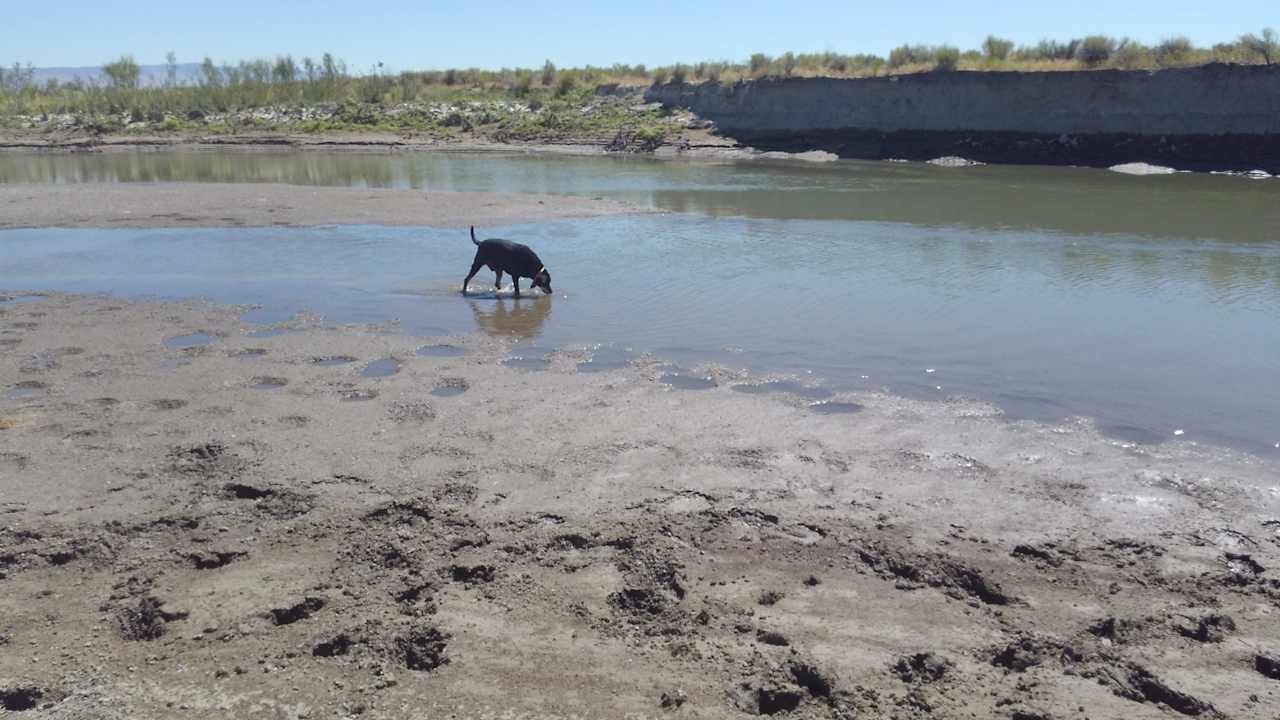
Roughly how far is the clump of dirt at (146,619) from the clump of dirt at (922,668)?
327cm

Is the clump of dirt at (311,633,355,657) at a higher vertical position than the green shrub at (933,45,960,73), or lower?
lower

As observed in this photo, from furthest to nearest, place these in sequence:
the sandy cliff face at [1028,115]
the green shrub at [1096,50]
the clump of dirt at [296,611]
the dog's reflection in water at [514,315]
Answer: the green shrub at [1096,50] → the sandy cliff face at [1028,115] → the dog's reflection in water at [514,315] → the clump of dirt at [296,611]

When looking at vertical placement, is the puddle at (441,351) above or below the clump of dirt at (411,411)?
above

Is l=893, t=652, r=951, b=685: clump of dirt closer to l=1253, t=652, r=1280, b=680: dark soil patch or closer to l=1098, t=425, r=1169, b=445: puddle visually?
l=1253, t=652, r=1280, b=680: dark soil patch

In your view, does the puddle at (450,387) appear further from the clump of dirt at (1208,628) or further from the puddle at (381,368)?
the clump of dirt at (1208,628)

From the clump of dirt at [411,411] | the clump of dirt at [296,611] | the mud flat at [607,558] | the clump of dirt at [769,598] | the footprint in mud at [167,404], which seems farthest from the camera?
the footprint in mud at [167,404]

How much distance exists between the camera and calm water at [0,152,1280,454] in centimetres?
875

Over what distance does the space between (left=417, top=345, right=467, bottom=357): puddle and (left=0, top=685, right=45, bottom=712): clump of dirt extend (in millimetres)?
5415

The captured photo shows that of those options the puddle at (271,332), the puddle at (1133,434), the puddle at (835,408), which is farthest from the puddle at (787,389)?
the puddle at (271,332)

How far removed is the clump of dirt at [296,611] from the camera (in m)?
4.55

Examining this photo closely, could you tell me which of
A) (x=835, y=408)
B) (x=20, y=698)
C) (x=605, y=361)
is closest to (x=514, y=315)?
(x=605, y=361)

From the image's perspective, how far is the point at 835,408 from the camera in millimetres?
7762

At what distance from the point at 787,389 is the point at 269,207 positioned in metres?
15.6

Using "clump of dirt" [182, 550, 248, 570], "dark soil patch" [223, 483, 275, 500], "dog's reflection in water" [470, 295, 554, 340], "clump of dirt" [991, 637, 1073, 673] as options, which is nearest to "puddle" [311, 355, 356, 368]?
"dog's reflection in water" [470, 295, 554, 340]
